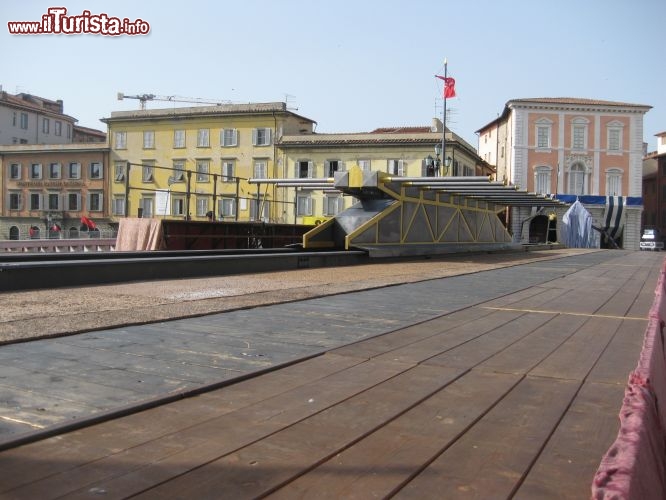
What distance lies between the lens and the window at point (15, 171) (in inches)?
2244

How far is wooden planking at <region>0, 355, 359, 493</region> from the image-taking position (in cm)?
239

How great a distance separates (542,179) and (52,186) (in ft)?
151

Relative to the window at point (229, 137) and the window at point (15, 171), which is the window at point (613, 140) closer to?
the window at point (229, 137)

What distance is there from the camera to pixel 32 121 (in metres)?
72.8

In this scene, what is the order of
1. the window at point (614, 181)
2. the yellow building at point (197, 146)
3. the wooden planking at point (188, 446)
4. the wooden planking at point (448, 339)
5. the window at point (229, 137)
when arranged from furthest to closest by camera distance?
the window at point (614, 181)
the window at point (229, 137)
the yellow building at point (197, 146)
the wooden planking at point (448, 339)
the wooden planking at point (188, 446)

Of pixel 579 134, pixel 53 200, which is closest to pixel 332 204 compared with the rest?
pixel 53 200

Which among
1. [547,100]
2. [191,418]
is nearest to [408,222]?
[191,418]

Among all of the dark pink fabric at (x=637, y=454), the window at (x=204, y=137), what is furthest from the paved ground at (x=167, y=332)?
the window at (x=204, y=137)

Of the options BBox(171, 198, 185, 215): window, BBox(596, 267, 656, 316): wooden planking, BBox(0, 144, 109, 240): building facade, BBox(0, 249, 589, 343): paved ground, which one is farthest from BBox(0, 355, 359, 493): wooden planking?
BBox(0, 144, 109, 240): building facade

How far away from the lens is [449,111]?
3962 centimetres

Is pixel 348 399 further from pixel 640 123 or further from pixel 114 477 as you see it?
pixel 640 123

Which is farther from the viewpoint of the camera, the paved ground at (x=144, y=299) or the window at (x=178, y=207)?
the window at (x=178, y=207)

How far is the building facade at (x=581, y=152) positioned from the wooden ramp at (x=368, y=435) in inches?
2341

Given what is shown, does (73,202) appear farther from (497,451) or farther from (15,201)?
(497,451)
